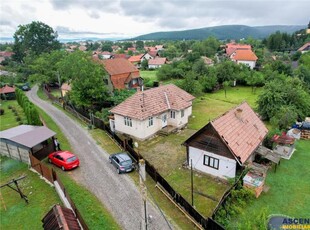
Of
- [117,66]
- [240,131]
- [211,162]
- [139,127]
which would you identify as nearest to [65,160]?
[139,127]

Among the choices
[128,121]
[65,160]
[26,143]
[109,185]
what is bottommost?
[109,185]

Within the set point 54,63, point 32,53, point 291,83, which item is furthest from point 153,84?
point 32,53

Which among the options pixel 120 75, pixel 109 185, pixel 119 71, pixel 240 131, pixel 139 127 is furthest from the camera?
pixel 119 71

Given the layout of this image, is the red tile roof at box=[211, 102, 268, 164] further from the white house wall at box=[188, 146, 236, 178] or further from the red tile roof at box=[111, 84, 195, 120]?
the red tile roof at box=[111, 84, 195, 120]

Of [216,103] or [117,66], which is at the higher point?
[117,66]

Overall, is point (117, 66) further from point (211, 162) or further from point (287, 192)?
point (287, 192)

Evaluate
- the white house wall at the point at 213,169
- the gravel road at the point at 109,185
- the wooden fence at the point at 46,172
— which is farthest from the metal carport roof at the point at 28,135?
the white house wall at the point at 213,169
